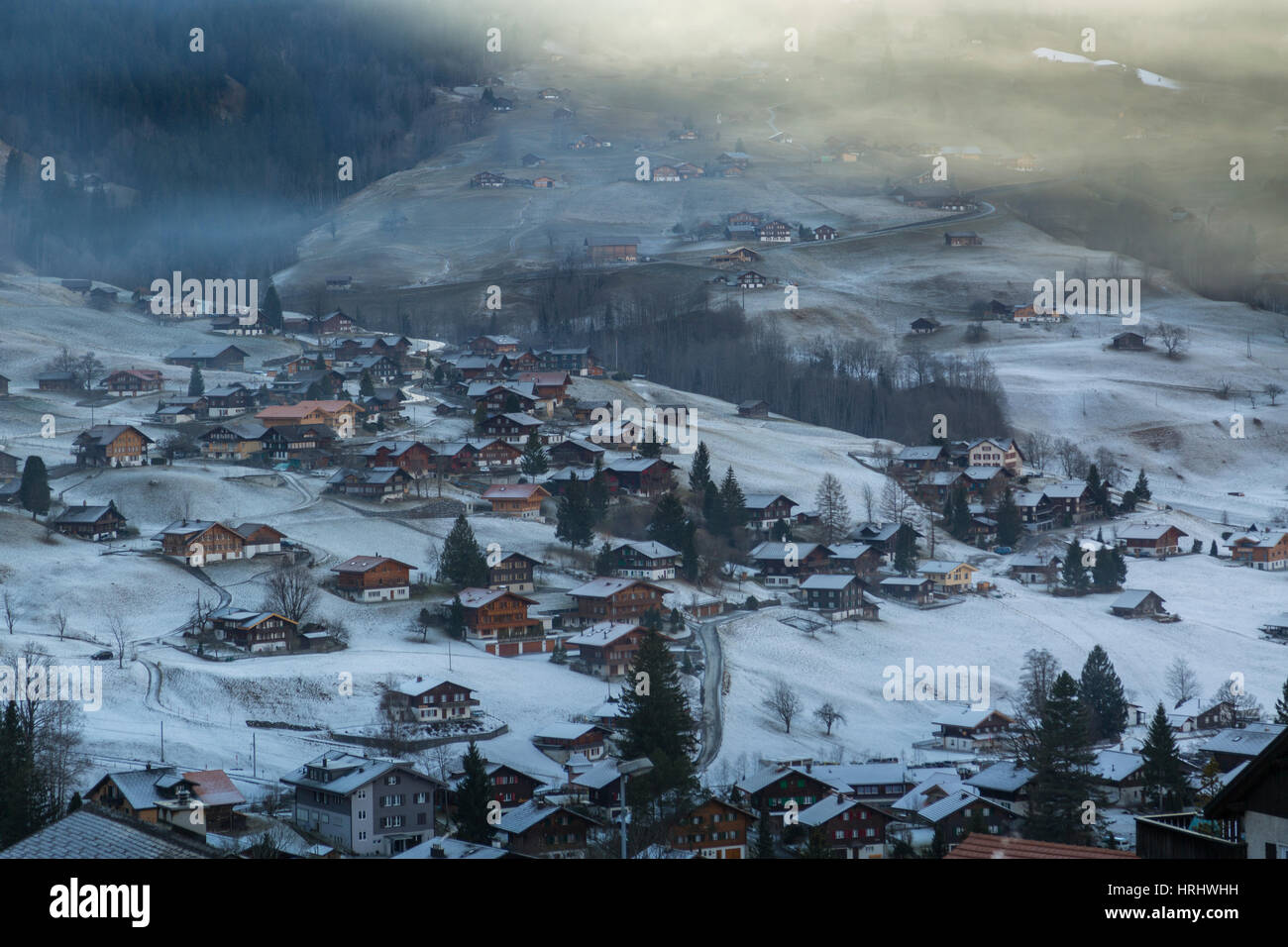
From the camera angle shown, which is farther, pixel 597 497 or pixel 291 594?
pixel 597 497

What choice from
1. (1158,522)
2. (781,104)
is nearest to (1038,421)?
(1158,522)

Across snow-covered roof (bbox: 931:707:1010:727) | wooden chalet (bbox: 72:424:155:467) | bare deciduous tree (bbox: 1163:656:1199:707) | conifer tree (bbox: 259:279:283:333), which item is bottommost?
bare deciduous tree (bbox: 1163:656:1199:707)

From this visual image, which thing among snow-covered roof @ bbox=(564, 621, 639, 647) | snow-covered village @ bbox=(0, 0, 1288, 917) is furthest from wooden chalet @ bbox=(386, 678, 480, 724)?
snow-covered roof @ bbox=(564, 621, 639, 647)

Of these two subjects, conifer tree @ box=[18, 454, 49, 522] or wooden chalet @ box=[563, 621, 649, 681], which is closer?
wooden chalet @ box=[563, 621, 649, 681]

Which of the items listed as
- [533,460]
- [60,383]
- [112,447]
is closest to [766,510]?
[533,460]

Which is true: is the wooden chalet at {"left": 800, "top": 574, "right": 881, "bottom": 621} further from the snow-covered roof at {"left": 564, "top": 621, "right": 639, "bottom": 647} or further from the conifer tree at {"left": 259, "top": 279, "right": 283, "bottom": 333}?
the conifer tree at {"left": 259, "top": 279, "right": 283, "bottom": 333}

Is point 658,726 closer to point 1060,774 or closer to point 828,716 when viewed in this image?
point 828,716
